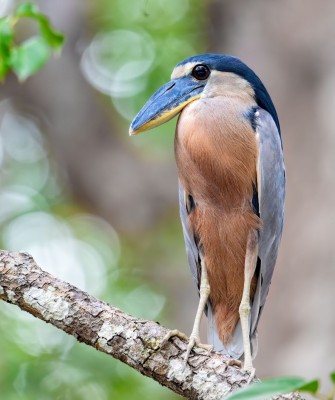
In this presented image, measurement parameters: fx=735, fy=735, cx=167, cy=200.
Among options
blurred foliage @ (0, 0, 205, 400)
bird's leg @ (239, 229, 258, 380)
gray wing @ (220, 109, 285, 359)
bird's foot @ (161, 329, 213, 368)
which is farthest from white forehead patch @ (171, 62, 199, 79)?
blurred foliage @ (0, 0, 205, 400)

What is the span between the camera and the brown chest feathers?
3.24 m

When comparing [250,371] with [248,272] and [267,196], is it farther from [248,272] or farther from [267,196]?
[267,196]

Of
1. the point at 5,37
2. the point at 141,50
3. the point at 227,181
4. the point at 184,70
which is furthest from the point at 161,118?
the point at 141,50

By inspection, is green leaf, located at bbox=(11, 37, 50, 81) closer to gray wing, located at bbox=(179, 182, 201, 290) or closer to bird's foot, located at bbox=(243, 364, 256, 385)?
gray wing, located at bbox=(179, 182, 201, 290)

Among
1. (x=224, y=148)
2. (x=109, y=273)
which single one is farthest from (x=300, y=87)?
(x=109, y=273)

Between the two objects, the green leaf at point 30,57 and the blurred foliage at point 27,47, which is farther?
the green leaf at point 30,57

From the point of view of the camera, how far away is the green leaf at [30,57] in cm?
307

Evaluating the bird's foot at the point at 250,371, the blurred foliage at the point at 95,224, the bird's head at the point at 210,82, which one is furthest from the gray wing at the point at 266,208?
the blurred foliage at the point at 95,224

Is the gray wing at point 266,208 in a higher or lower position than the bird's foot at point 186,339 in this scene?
higher

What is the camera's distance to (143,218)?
6.98m

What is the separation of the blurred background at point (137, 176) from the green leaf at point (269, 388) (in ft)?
12.6

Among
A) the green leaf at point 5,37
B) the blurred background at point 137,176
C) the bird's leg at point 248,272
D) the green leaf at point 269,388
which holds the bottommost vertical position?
the green leaf at point 269,388

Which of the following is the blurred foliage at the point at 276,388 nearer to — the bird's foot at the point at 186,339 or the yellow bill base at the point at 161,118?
the bird's foot at the point at 186,339

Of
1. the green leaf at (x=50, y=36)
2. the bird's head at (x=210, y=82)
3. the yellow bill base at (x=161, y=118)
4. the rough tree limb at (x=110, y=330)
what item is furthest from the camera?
the bird's head at (x=210, y=82)
